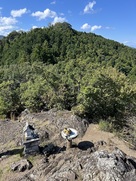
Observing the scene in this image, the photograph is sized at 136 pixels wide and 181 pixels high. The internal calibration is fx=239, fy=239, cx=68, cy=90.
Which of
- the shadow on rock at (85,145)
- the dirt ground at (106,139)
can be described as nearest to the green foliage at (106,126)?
the dirt ground at (106,139)

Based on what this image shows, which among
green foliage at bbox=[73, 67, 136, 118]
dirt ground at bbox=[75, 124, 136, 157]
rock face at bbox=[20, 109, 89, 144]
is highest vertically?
green foliage at bbox=[73, 67, 136, 118]

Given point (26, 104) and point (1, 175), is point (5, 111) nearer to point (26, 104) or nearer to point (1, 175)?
point (26, 104)

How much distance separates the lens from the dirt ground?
12.3m

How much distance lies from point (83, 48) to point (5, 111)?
115 ft

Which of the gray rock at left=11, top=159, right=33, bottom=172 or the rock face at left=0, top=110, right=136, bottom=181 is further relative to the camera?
the gray rock at left=11, top=159, right=33, bottom=172

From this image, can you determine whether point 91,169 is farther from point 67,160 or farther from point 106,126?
point 106,126

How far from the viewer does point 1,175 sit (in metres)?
10.3

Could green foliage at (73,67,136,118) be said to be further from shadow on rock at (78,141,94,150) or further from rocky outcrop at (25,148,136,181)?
rocky outcrop at (25,148,136,181)

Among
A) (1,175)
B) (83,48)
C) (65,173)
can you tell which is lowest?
(1,175)

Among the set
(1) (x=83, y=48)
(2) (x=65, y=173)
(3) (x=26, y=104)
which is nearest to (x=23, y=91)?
(3) (x=26, y=104)

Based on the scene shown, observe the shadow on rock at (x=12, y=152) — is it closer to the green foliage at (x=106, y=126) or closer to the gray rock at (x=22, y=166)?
the gray rock at (x=22, y=166)

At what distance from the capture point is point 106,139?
1339cm

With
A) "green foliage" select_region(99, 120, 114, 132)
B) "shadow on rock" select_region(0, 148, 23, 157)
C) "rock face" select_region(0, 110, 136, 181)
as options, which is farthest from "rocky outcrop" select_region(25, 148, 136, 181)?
"green foliage" select_region(99, 120, 114, 132)

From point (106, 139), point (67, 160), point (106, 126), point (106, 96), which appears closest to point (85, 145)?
point (106, 139)
